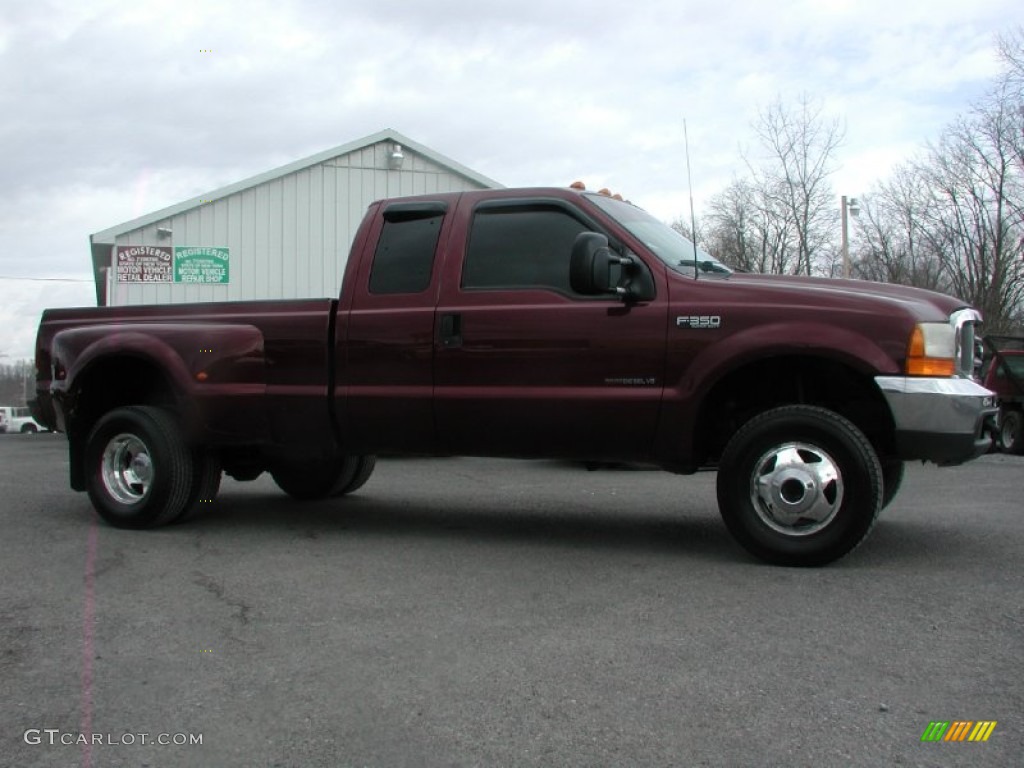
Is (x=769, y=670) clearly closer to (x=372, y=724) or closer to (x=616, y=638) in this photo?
(x=616, y=638)

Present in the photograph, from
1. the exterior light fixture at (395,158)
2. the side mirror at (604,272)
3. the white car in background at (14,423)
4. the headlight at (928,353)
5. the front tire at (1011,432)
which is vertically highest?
the exterior light fixture at (395,158)

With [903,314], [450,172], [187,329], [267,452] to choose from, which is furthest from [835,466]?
[450,172]

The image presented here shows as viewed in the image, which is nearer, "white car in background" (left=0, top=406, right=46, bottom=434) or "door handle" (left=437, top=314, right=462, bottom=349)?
"door handle" (left=437, top=314, right=462, bottom=349)

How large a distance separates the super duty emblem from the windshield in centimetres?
33

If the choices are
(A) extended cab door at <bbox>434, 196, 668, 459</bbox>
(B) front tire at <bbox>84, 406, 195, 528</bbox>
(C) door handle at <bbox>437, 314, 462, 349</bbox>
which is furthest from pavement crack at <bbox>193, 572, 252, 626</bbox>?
(C) door handle at <bbox>437, 314, 462, 349</bbox>

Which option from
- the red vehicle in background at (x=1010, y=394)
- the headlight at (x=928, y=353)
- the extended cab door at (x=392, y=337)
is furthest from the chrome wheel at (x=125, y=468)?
the red vehicle in background at (x=1010, y=394)

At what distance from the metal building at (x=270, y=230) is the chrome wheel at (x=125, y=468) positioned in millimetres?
12346

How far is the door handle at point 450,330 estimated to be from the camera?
220 inches

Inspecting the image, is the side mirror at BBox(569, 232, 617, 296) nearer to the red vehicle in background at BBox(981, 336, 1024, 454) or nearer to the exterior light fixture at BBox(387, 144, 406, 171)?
the red vehicle in background at BBox(981, 336, 1024, 454)

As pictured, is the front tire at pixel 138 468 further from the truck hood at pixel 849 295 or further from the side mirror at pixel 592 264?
the truck hood at pixel 849 295

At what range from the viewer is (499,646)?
378 cm

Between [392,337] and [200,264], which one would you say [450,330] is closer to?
[392,337]

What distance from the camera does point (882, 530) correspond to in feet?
20.0

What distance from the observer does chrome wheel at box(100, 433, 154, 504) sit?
6.36 metres
